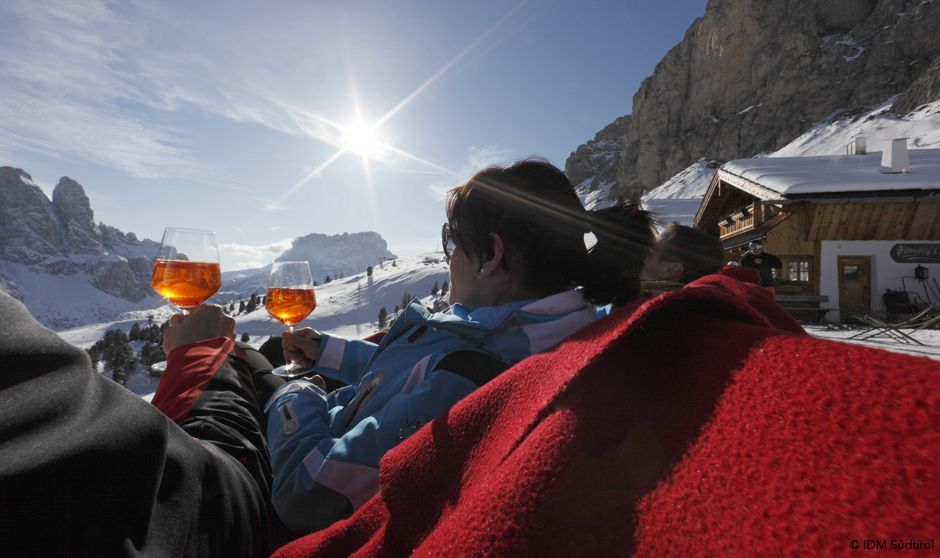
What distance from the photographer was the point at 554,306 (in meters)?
1.53

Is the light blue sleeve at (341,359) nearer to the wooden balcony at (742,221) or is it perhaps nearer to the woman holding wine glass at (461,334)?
the woman holding wine glass at (461,334)

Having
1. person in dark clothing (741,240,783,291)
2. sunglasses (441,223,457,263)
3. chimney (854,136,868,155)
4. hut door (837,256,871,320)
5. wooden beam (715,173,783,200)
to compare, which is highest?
chimney (854,136,868,155)

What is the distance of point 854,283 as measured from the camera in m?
13.9

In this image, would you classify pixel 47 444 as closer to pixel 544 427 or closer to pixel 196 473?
pixel 196 473

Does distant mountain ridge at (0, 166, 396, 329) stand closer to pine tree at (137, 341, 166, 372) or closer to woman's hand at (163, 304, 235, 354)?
pine tree at (137, 341, 166, 372)

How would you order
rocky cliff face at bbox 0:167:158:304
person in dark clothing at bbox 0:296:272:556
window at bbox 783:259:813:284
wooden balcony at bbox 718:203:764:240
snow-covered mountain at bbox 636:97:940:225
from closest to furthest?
person in dark clothing at bbox 0:296:272:556 → window at bbox 783:259:813:284 → wooden balcony at bbox 718:203:764:240 → snow-covered mountain at bbox 636:97:940:225 → rocky cliff face at bbox 0:167:158:304

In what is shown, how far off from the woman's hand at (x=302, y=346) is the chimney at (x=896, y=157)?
18.3 metres

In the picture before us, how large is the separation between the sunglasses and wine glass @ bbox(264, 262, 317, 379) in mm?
947

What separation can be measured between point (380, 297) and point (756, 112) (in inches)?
2166

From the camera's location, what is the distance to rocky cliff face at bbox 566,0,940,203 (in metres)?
43.7

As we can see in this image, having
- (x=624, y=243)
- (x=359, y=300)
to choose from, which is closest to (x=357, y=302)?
(x=359, y=300)

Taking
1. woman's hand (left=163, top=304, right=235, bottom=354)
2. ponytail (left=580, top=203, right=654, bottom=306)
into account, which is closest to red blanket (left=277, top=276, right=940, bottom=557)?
ponytail (left=580, top=203, right=654, bottom=306)

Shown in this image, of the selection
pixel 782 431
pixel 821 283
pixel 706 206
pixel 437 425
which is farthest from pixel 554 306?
pixel 706 206

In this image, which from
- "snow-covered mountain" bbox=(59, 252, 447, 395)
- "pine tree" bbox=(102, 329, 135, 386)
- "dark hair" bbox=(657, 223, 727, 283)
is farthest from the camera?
"snow-covered mountain" bbox=(59, 252, 447, 395)
